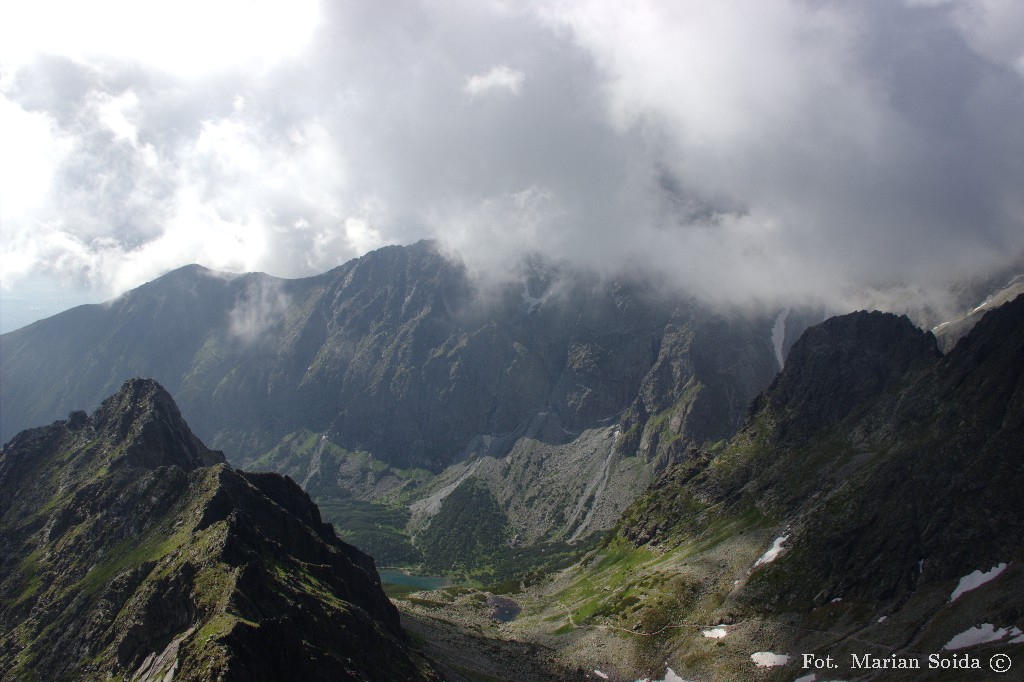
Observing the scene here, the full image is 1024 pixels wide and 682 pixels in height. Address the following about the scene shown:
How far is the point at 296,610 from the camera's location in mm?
90500

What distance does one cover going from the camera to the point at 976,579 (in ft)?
366

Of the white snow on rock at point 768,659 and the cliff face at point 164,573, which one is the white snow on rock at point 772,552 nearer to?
the white snow on rock at point 768,659

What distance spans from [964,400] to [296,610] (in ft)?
511

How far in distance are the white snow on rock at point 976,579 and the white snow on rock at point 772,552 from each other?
4015 cm

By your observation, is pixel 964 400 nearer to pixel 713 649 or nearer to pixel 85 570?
pixel 713 649

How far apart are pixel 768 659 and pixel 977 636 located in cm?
3497

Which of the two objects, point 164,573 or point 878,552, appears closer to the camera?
point 164,573

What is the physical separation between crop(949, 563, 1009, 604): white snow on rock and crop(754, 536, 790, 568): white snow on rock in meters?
40.1

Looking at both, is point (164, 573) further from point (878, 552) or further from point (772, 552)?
point (878, 552)

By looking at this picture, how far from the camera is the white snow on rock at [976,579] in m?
110

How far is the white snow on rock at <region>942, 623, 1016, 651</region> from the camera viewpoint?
311 feet

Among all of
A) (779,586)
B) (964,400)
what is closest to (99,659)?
(779,586)

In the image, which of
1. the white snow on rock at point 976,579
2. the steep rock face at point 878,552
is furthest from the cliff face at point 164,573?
the white snow on rock at point 976,579

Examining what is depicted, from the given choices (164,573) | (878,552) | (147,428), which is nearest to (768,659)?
(878,552)
